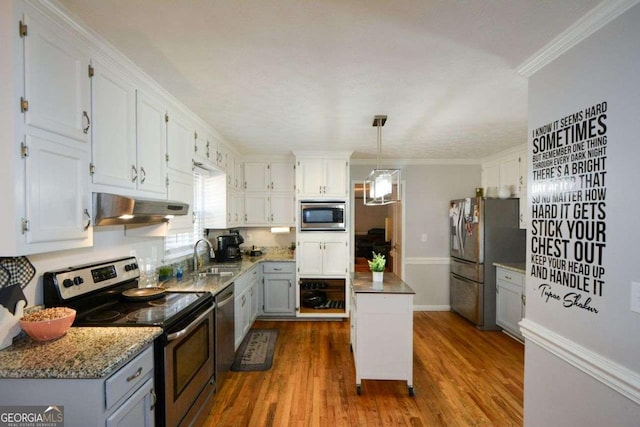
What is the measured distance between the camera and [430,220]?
15.4 feet

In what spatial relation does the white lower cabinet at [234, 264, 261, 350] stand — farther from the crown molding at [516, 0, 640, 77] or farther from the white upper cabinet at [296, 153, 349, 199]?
the crown molding at [516, 0, 640, 77]

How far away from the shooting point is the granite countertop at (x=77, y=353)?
113 cm

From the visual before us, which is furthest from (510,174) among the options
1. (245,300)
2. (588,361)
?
(245,300)

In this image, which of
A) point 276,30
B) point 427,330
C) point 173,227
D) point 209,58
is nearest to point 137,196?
point 173,227

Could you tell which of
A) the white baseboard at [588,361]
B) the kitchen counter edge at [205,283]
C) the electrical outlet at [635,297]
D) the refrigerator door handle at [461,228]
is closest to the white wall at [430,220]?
the refrigerator door handle at [461,228]

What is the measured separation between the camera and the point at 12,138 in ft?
3.75

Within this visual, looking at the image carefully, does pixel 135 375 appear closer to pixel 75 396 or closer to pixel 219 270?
pixel 75 396

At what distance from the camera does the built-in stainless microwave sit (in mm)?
4055

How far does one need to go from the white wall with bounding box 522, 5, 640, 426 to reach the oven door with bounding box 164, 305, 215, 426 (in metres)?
2.09

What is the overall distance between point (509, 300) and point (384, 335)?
6.95 ft

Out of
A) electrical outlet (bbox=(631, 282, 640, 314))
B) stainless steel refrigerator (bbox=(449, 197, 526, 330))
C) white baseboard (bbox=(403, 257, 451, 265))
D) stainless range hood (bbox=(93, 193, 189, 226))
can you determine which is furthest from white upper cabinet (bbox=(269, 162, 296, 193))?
electrical outlet (bbox=(631, 282, 640, 314))

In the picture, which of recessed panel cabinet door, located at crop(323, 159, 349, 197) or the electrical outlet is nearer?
the electrical outlet

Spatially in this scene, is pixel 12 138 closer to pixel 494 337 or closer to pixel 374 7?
pixel 374 7

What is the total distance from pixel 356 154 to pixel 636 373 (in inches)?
142
